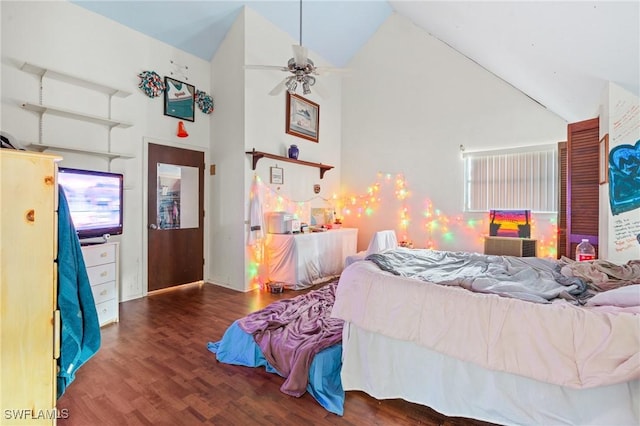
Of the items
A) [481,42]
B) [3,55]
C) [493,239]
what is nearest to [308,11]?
[481,42]

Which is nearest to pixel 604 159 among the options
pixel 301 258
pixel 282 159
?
pixel 301 258

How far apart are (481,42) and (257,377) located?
12.8ft

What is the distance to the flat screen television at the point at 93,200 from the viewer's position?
2801 mm

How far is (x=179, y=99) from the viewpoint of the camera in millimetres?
4172

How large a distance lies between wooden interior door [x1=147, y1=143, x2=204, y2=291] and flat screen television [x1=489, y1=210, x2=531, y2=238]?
4.14 m

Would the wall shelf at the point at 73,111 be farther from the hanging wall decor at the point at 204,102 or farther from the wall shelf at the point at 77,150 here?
the hanging wall decor at the point at 204,102

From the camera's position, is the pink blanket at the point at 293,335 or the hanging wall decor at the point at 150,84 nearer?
the pink blanket at the point at 293,335

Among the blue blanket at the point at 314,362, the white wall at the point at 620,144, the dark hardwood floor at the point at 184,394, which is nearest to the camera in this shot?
the dark hardwood floor at the point at 184,394

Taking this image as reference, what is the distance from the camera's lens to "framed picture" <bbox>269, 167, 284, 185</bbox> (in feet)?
15.1

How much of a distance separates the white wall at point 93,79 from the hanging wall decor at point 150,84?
0.24ft

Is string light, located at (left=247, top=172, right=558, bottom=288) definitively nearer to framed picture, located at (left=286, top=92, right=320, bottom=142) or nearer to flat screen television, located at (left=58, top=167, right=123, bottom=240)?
framed picture, located at (left=286, top=92, right=320, bottom=142)

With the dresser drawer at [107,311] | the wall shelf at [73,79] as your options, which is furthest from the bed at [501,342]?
the wall shelf at [73,79]

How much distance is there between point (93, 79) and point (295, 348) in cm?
348

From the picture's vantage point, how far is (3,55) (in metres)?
2.82
